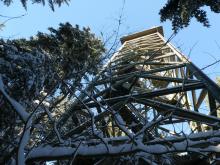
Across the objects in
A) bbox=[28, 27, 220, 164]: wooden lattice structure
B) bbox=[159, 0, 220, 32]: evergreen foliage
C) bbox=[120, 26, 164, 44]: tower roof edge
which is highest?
bbox=[120, 26, 164, 44]: tower roof edge

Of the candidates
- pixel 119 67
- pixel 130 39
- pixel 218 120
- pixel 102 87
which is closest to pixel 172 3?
pixel 218 120

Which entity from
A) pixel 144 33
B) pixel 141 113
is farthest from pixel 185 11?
pixel 144 33

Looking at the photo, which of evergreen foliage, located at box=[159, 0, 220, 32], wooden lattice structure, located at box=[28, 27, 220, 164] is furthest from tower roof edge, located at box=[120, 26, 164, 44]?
evergreen foliage, located at box=[159, 0, 220, 32]

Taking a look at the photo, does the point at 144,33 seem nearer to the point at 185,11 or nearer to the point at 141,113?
the point at 141,113

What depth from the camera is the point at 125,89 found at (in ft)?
27.0

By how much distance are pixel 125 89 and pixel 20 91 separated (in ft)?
Result: 11.2

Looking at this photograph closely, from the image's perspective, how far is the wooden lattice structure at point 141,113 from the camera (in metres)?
3.84

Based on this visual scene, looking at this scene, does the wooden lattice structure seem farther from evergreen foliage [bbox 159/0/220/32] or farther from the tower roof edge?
evergreen foliage [bbox 159/0/220/32]

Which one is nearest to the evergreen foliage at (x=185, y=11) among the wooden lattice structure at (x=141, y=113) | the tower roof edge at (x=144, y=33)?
the wooden lattice structure at (x=141, y=113)

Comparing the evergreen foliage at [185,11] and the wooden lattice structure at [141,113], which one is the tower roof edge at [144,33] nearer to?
the wooden lattice structure at [141,113]

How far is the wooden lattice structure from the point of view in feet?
12.6

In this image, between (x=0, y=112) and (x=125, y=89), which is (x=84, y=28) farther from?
(x=0, y=112)

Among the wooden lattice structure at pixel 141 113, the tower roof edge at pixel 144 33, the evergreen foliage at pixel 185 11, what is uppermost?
the tower roof edge at pixel 144 33

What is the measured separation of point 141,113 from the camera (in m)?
7.66
